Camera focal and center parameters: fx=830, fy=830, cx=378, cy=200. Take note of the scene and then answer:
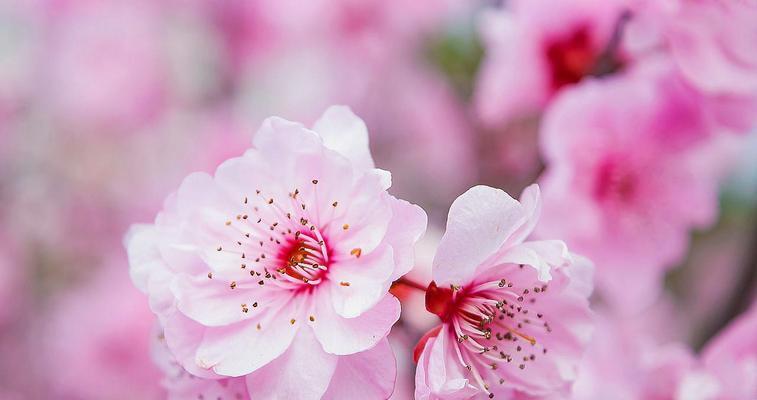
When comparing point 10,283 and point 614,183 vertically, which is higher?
point 614,183

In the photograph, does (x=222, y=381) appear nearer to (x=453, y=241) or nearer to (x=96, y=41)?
(x=453, y=241)

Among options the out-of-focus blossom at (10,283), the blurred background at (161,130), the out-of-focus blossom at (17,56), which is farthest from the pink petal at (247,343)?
the out-of-focus blossom at (17,56)

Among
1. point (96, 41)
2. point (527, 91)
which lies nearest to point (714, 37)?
point (527, 91)

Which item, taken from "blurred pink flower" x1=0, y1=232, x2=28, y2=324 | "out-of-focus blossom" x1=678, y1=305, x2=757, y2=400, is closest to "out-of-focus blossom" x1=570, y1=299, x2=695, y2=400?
"out-of-focus blossom" x1=678, y1=305, x2=757, y2=400

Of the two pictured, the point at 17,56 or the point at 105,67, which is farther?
the point at 17,56

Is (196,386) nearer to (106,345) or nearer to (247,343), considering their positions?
(247,343)

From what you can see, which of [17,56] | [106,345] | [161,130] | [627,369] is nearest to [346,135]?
[627,369]
